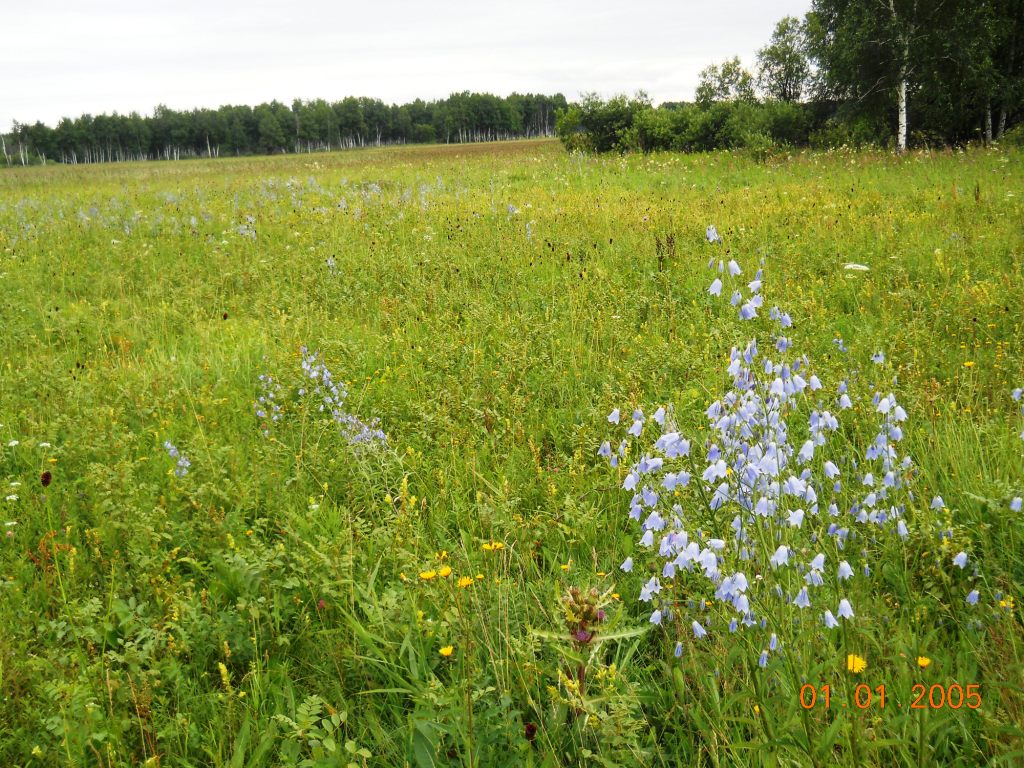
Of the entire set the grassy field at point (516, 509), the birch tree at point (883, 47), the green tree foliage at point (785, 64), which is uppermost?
the green tree foliage at point (785, 64)

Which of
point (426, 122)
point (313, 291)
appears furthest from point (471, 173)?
point (426, 122)

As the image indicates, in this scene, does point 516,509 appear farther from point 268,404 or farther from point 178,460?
point 268,404

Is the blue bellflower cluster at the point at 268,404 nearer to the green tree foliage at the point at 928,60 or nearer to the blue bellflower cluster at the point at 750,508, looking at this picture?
the blue bellflower cluster at the point at 750,508

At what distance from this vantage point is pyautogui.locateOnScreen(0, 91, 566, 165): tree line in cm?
10575

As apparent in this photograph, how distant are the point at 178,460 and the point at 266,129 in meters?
122

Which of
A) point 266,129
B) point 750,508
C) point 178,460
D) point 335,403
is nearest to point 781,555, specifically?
point 750,508

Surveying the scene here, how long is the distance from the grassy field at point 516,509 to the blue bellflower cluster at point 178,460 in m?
0.07

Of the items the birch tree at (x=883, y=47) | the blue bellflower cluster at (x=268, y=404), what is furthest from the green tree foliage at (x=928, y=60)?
the blue bellflower cluster at (x=268, y=404)

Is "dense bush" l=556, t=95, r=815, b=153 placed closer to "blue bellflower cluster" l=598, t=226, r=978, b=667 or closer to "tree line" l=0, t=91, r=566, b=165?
"blue bellflower cluster" l=598, t=226, r=978, b=667

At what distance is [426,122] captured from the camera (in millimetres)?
141500

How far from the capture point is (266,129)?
11038 cm

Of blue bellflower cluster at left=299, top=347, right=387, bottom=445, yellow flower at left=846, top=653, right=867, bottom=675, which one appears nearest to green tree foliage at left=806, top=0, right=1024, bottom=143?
blue bellflower cluster at left=299, top=347, right=387, bottom=445

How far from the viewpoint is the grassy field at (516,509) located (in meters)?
1.95

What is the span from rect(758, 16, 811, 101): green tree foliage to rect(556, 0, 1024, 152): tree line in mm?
31052
